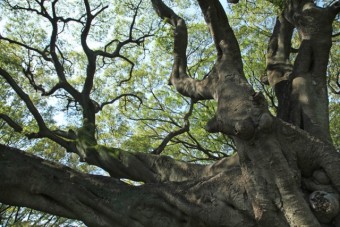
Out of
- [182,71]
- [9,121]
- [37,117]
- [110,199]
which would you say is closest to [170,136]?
[182,71]

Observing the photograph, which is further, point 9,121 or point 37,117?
point 9,121

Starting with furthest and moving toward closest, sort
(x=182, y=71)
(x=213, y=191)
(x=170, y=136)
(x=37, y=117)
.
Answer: (x=170, y=136) < (x=37, y=117) < (x=182, y=71) < (x=213, y=191)

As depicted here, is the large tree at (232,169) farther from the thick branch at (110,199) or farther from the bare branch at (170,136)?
the bare branch at (170,136)

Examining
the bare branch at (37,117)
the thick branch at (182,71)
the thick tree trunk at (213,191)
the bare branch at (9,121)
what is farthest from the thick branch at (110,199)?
the bare branch at (9,121)

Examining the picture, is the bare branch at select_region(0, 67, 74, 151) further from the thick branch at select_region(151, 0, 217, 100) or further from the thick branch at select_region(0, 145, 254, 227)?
the thick branch at select_region(151, 0, 217, 100)

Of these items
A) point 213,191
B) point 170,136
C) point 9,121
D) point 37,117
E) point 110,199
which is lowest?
point 213,191

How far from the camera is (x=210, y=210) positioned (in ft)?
16.1

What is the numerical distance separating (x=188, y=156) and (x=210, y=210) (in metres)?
11.3

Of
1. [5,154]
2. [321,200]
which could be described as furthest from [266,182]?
[5,154]

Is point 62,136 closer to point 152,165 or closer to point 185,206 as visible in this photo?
point 152,165

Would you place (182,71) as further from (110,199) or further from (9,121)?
(9,121)

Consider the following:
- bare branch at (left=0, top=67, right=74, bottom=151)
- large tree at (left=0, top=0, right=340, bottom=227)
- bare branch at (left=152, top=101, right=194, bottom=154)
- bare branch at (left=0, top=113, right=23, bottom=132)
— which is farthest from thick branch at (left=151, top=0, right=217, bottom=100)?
bare branch at (left=0, top=113, right=23, bottom=132)

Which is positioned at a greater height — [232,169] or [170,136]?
[170,136]

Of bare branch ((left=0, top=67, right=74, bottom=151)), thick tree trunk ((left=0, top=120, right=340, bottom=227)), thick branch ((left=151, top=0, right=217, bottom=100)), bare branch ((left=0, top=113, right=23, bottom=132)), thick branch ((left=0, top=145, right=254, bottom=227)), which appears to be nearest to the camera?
thick tree trunk ((left=0, top=120, right=340, bottom=227))
